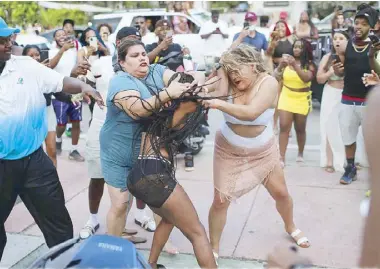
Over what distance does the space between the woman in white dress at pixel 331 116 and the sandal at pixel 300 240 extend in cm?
211

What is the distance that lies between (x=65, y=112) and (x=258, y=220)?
3.37m

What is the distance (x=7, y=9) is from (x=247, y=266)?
2152 centimetres

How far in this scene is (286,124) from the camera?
20.4 feet

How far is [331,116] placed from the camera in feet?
20.0

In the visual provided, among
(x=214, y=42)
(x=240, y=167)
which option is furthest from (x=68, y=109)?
(x=214, y=42)

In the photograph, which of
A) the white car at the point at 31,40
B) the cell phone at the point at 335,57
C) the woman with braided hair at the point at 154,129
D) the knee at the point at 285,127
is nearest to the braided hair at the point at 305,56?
the cell phone at the point at 335,57

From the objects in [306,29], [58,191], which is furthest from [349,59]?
[306,29]

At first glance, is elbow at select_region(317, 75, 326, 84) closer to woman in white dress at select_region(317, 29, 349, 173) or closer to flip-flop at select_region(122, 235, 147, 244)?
woman in white dress at select_region(317, 29, 349, 173)

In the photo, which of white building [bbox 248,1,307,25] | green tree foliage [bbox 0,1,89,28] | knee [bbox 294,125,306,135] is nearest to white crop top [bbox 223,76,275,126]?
knee [bbox 294,125,306,135]

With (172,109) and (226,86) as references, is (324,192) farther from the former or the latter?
(172,109)

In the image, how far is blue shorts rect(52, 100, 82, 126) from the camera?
6771 millimetres

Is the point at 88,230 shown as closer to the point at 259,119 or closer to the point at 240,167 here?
the point at 240,167

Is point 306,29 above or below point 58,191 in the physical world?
above

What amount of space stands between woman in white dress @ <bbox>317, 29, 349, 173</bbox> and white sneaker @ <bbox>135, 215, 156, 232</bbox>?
254 cm
